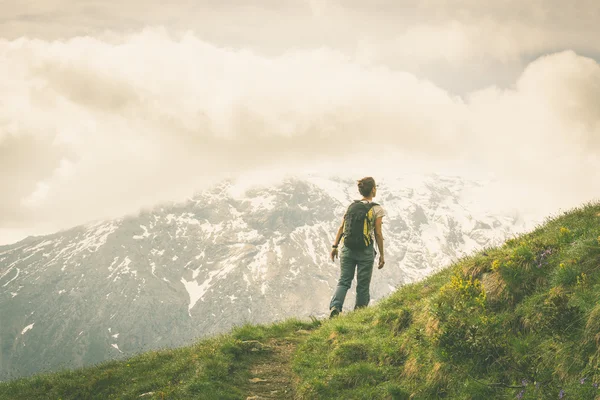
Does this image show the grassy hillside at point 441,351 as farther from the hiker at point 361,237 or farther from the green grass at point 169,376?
the hiker at point 361,237

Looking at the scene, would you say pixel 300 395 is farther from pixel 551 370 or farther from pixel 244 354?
pixel 551 370

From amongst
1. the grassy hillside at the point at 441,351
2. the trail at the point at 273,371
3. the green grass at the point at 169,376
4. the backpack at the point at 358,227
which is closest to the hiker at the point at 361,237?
the backpack at the point at 358,227

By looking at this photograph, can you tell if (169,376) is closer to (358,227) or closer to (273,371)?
(273,371)

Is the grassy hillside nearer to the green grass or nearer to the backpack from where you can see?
the green grass

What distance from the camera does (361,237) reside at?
1398cm

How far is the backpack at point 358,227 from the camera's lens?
14.0 metres

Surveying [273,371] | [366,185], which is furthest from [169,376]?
[366,185]

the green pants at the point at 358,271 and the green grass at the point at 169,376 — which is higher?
the green pants at the point at 358,271

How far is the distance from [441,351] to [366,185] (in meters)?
7.46

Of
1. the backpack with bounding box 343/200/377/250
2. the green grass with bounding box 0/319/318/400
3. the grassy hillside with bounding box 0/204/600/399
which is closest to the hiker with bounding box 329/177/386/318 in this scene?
the backpack with bounding box 343/200/377/250

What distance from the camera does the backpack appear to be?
13992mm

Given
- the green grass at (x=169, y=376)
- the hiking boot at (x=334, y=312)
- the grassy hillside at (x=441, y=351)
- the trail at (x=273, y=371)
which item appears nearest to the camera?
the grassy hillside at (x=441, y=351)

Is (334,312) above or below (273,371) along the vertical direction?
above

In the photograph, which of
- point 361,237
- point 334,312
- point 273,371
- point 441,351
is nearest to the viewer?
point 441,351
